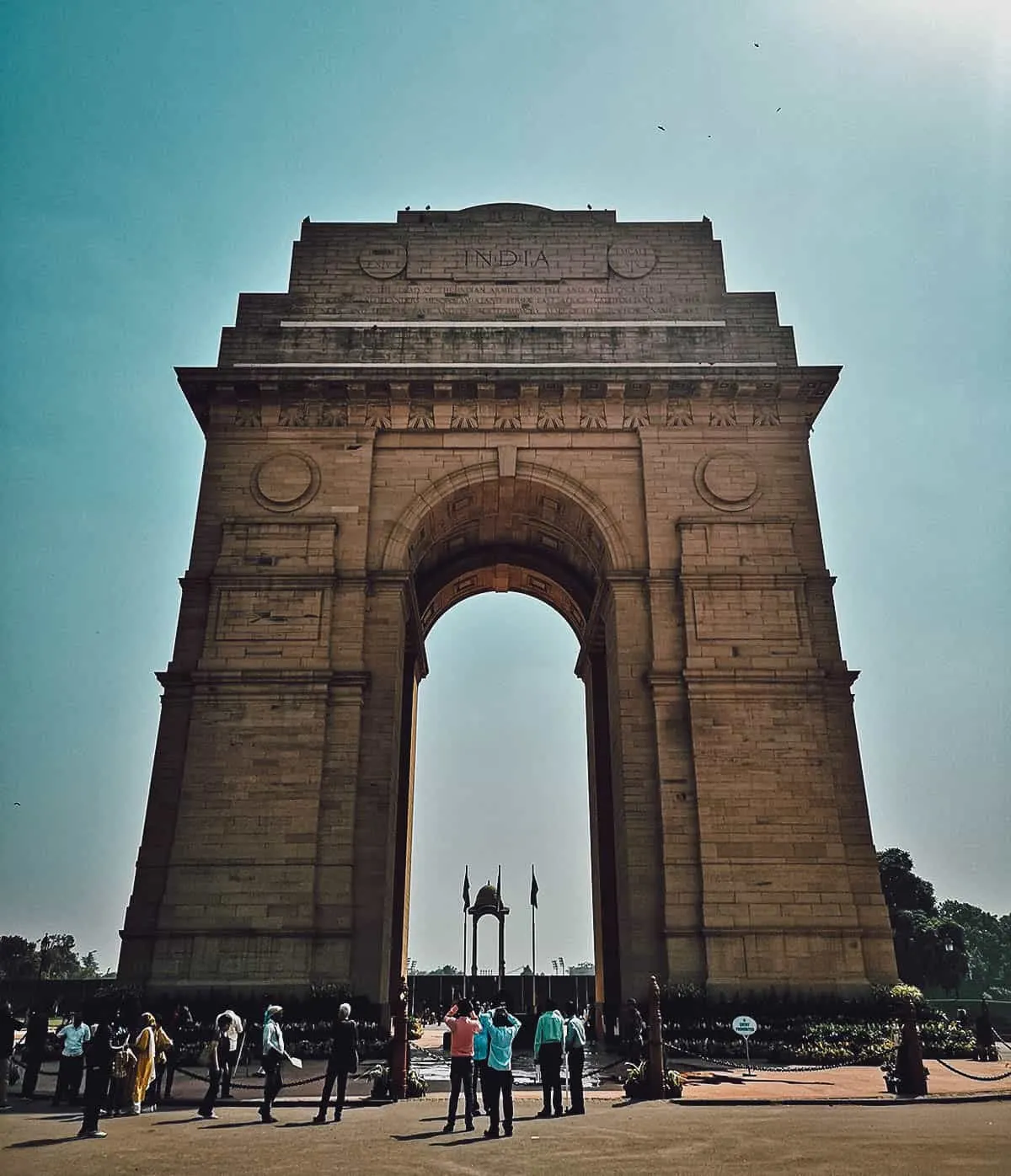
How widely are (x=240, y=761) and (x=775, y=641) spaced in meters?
12.7

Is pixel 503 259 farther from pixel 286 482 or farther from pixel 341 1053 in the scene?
pixel 341 1053

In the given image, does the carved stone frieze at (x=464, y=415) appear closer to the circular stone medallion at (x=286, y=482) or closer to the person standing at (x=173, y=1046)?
the circular stone medallion at (x=286, y=482)

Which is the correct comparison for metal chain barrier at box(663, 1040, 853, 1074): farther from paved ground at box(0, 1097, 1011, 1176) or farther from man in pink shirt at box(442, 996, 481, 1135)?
man in pink shirt at box(442, 996, 481, 1135)

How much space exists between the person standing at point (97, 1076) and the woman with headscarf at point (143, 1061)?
716mm

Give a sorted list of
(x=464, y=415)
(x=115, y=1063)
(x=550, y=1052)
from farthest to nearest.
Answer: (x=464, y=415), (x=115, y=1063), (x=550, y=1052)

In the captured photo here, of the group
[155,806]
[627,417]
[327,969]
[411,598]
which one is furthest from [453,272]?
[327,969]

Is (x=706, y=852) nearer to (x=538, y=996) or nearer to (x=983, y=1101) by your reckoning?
(x=983, y=1101)

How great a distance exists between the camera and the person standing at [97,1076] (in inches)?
412

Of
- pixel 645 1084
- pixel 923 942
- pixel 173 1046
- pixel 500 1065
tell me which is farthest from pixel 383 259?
pixel 923 942

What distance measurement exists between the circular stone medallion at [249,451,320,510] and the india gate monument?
76 millimetres

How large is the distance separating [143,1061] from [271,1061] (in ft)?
6.78

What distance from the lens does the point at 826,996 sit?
18.5 meters

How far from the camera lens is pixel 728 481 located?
2422 cm

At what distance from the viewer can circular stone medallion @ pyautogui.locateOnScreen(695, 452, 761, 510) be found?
2403 cm
